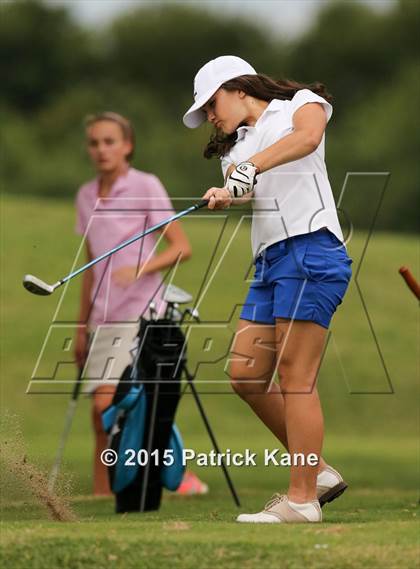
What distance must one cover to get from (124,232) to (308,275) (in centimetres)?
313

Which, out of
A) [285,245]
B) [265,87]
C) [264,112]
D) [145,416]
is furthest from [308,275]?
[145,416]

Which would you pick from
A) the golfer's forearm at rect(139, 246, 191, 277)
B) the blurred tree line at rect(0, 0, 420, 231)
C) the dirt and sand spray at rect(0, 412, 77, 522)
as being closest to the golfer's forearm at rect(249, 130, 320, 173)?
the dirt and sand spray at rect(0, 412, 77, 522)

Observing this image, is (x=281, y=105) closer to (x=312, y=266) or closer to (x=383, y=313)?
(x=312, y=266)

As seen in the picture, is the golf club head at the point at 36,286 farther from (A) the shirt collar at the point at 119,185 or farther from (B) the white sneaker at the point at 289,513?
(A) the shirt collar at the point at 119,185

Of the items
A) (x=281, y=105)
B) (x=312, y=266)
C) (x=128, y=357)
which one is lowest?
(x=128, y=357)

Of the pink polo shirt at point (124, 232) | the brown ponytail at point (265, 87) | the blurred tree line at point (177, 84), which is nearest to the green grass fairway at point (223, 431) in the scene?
the pink polo shirt at point (124, 232)

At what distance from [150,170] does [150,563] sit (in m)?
38.9

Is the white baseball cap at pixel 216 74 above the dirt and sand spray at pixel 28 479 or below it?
above

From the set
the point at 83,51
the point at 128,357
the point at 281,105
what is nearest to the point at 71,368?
the point at 128,357

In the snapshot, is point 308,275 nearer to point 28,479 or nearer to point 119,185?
point 28,479

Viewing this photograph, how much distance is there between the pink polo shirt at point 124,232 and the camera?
8.93m

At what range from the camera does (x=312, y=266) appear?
19.9 feet

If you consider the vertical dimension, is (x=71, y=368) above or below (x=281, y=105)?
below

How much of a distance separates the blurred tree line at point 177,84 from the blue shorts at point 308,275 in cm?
2703
